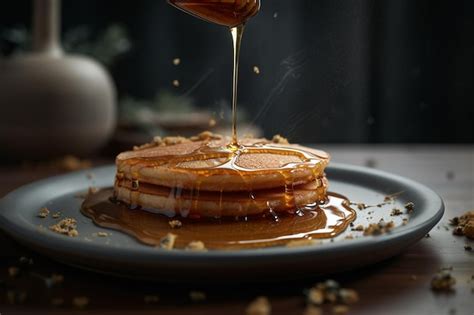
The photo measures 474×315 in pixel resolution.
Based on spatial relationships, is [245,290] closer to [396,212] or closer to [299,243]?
[299,243]

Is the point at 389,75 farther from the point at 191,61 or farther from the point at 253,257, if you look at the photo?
the point at 253,257

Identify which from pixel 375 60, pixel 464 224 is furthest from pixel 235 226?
pixel 375 60

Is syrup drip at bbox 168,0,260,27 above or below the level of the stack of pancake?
above

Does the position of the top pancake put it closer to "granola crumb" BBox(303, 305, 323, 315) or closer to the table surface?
the table surface

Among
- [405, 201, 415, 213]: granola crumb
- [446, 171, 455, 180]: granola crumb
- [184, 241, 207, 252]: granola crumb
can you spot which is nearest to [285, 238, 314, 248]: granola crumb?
[184, 241, 207, 252]: granola crumb

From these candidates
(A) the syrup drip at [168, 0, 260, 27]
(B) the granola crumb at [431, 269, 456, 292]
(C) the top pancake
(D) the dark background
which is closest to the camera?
(B) the granola crumb at [431, 269, 456, 292]

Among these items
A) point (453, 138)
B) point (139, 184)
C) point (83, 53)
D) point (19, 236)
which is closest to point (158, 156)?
point (139, 184)

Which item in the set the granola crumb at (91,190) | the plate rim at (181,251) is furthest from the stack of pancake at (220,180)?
the plate rim at (181,251)
